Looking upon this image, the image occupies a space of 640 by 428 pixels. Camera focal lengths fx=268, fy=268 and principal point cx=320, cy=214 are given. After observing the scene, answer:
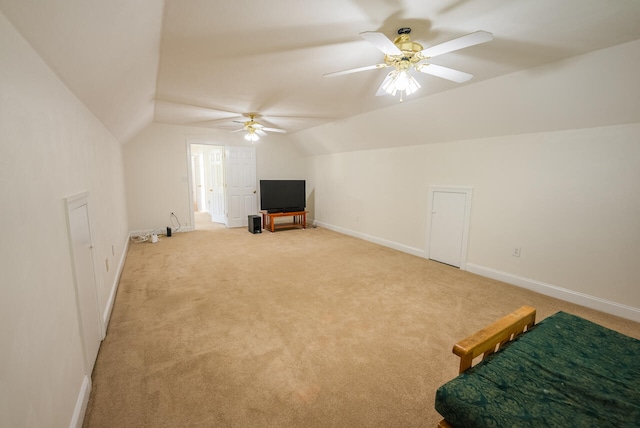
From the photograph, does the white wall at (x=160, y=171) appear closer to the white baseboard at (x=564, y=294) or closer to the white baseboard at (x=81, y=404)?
the white baseboard at (x=81, y=404)

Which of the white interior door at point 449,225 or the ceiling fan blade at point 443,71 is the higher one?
the ceiling fan blade at point 443,71

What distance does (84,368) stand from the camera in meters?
1.74

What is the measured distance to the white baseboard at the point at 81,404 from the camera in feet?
4.79

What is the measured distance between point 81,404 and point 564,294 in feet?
14.7

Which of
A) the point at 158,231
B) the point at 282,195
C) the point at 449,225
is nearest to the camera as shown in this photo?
the point at 449,225

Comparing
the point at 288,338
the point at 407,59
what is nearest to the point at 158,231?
the point at 288,338

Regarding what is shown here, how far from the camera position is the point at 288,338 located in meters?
2.36

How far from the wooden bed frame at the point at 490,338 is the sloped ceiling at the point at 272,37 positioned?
6.40ft

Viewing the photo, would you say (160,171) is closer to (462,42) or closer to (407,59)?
(407,59)

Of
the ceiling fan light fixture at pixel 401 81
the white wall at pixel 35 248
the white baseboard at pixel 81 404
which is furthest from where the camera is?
the ceiling fan light fixture at pixel 401 81

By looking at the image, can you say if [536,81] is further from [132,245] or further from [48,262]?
[132,245]

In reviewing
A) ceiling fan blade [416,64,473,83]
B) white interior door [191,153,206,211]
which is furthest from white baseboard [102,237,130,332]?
white interior door [191,153,206,211]

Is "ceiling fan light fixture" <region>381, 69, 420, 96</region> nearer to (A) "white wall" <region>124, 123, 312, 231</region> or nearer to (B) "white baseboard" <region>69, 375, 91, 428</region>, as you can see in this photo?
(B) "white baseboard" <region>69, 375, 91, 428</region>

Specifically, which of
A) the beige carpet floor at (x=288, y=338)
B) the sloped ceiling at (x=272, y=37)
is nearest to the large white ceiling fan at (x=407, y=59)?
the sloped ceiling at (x=272, y=37)
